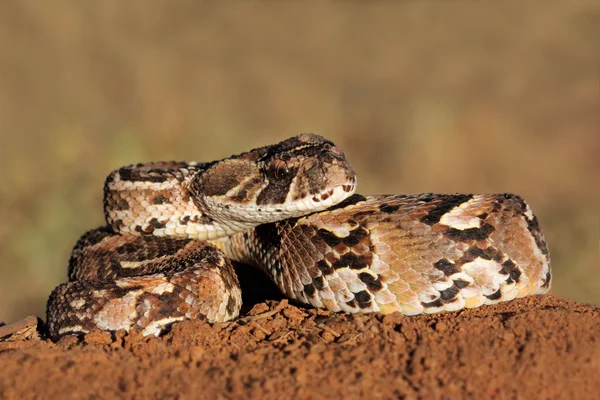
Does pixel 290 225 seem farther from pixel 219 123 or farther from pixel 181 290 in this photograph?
pixel 219 123

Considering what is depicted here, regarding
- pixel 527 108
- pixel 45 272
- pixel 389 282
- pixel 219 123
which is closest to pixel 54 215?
pixel 45 272

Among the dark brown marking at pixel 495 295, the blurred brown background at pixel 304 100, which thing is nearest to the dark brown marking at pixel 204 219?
the dark brown marking at pixel 495 295

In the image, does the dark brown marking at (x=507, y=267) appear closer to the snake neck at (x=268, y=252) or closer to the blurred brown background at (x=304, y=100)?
the snake neck at (x=268, y=252)

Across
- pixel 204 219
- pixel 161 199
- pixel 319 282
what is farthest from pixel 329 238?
pixel 161 199

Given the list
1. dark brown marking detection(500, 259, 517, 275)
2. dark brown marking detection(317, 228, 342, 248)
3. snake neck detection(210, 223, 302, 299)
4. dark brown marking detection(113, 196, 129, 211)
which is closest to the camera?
dark brown marking detection(500, 259, 517, 275)

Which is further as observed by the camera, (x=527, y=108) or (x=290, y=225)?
(x=527, y=108)

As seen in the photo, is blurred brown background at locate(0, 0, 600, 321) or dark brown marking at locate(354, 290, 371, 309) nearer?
dark brown marking at locate(354, 290, 371, 309)

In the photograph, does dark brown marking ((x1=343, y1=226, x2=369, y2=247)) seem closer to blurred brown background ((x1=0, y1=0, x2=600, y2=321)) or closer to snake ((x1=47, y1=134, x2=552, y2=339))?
snake ((x1=47, y1=134, x2=552, y2=339))

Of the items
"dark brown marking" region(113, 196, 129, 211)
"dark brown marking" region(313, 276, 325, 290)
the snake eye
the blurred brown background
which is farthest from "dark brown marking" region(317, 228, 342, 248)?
the blurred brown background
